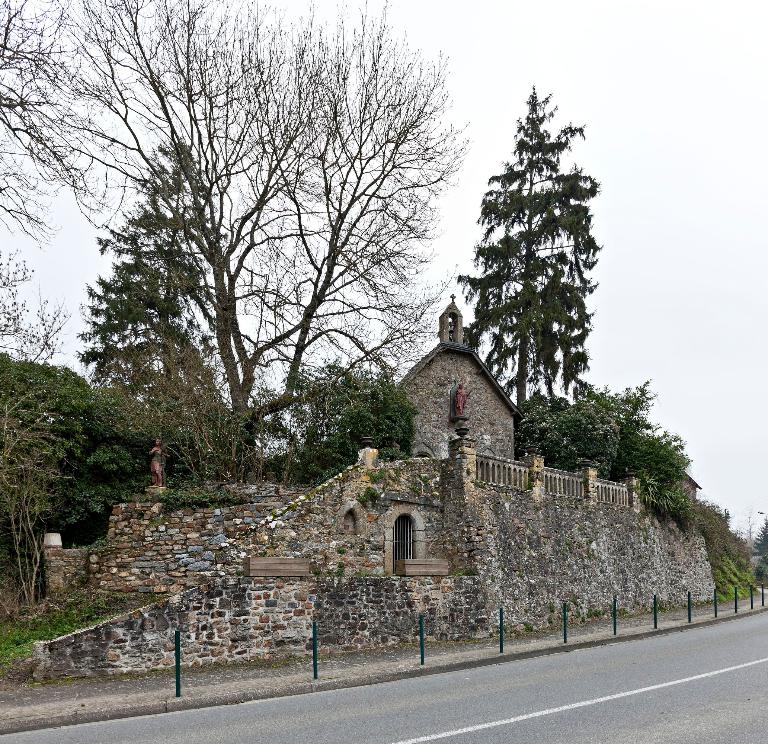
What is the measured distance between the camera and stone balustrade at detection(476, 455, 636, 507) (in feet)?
69.0


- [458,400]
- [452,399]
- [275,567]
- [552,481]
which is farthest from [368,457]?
[452,399]

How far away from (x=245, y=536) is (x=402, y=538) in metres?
4.20

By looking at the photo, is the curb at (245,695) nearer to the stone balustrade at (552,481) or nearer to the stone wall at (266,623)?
the stone wall at (266,623)

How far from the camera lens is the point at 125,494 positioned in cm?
2130

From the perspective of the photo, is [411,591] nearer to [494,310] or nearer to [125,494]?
[125,494]

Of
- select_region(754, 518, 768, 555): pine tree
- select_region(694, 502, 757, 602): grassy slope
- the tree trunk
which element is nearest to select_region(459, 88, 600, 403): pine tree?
the tree trunk

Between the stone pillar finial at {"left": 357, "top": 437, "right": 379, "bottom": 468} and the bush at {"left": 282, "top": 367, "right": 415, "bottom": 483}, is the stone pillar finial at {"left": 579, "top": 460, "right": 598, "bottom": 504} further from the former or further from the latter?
the stone pillar finial at {"left": 357, "top": 437, "right": 379, "bottom": 468}

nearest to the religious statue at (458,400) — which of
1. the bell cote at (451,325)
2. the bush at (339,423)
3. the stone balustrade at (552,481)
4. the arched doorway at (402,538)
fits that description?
the bell cote at (451,325)

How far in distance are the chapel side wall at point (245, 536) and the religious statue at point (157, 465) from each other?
1662 millimetres

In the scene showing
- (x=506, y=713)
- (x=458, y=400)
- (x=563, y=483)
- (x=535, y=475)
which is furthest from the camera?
(x=458, y=400)

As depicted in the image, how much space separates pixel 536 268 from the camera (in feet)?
125

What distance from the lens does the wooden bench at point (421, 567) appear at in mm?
17625

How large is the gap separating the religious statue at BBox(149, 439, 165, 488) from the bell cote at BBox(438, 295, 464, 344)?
14559 mm

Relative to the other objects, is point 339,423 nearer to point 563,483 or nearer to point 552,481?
point 552,481
